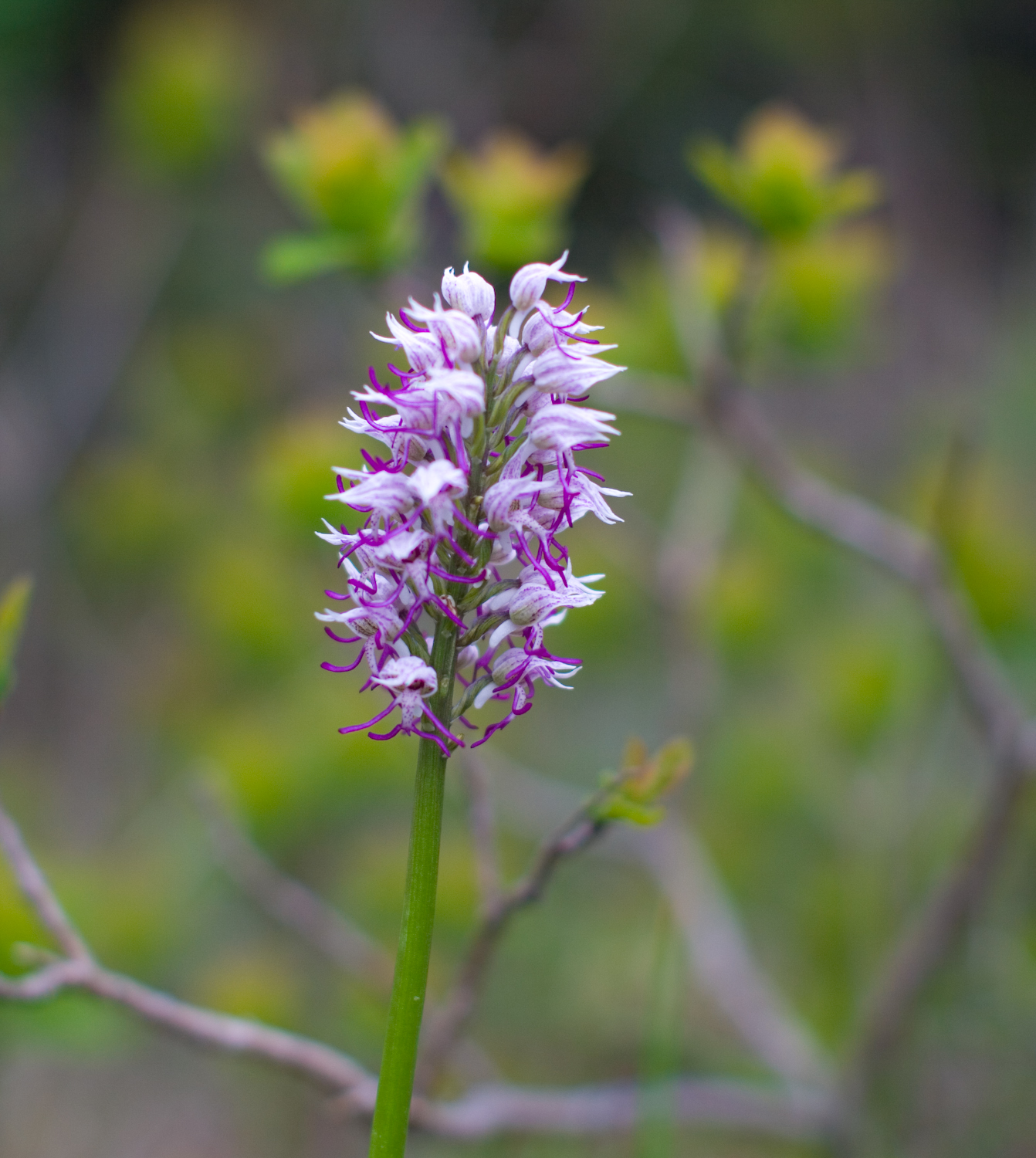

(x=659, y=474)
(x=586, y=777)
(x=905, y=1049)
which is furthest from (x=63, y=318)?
(x=905, y=1049)

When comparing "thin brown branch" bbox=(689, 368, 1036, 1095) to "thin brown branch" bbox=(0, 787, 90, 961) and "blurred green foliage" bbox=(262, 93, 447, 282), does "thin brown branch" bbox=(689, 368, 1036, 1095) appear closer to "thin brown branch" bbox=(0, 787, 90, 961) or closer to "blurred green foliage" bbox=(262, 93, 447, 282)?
"blurred green foliage" bbox=(262, 93, 447, 282)

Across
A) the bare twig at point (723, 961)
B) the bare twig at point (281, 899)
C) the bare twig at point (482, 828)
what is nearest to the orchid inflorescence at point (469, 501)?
the bare twig at point (482, 828)

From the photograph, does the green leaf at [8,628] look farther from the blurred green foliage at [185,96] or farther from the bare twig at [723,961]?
the blurred green foliage at [185,96]

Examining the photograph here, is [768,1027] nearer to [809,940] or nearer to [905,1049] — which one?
[905,1049]

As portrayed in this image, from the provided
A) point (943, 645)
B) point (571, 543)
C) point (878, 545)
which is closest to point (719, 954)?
point (943, 645)

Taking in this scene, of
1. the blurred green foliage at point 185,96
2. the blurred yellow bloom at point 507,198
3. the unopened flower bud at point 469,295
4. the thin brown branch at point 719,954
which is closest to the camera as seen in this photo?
the unopened flower bud at point 469,295

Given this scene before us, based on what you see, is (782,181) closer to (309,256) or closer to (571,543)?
(309,256)

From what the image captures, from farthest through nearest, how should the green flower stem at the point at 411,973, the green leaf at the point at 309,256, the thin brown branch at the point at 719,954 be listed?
the thin brown branch at the point at 719,954 → the green leaf at the point at 309,256 → the green flower stem at the point at 411,973
